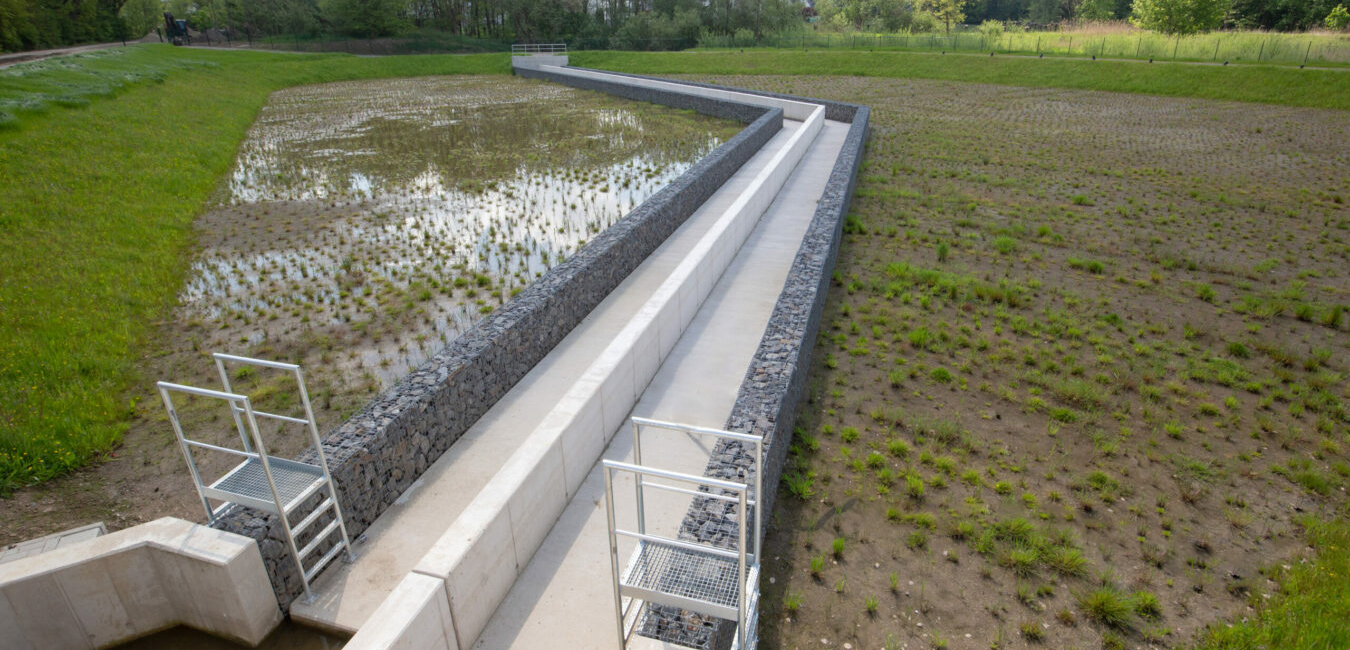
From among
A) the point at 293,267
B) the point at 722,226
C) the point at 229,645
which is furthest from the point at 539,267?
the point at 229,645

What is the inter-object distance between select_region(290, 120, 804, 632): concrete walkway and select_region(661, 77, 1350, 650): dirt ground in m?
1.51

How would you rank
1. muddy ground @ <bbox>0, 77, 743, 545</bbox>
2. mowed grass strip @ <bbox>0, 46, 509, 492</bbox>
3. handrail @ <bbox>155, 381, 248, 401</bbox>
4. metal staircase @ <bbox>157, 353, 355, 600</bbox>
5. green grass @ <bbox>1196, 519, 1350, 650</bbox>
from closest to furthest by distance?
handrail @ <bbox>155, 381, 248, 401</bbox> < green grass @ <bbox>1196, 519, 1350, 650</bbox> < metal staircase @ <bbox>157, 353, 355, 600</bbox> < muddy ground @ <bbox>0, 77, 743, 545</bbox> < mowed grass strip @ <bbox>0, 46, 509, 492</bbox>

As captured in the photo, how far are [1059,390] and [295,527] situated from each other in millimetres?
7502

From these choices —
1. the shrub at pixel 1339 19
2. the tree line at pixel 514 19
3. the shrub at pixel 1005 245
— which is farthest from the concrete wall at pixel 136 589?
the shrub at pixel 1339 19

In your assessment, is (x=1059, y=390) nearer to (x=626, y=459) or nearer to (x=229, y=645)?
(x=626, y=459)

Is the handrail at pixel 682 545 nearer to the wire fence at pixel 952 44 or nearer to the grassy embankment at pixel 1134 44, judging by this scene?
the grassy embankment at pixel 1134 44

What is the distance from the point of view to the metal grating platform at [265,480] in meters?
4.66

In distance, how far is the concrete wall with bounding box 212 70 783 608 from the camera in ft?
16.6

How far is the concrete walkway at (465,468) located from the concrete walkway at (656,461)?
0.13 meters

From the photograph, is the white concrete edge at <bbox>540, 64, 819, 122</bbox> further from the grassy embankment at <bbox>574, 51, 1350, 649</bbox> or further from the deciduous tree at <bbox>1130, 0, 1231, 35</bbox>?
the deciduous tree at <bbox>1130, 0, 1231, 35</bbox>

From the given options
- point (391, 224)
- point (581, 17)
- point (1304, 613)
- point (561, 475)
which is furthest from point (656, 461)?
point (581, 17)

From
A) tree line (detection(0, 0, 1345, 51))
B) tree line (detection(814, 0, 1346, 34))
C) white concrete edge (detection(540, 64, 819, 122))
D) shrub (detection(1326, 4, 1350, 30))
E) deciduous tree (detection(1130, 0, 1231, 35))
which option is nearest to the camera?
white concrete edge (detection(540, 64, 819, 122))

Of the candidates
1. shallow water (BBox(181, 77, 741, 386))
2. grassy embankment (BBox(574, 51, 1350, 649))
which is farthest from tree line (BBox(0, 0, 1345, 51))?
grassy embankment (BBox(574, 51, 1350, 649))

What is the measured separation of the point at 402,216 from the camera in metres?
13.7
